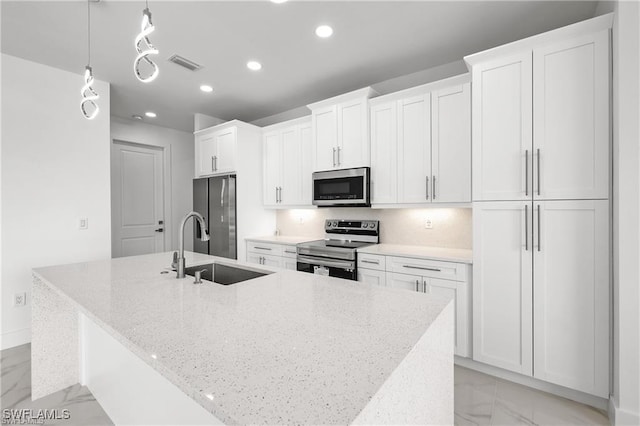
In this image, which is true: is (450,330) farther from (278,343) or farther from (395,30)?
(395,30)

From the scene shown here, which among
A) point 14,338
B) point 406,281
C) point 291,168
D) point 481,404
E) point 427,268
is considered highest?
point 291,168

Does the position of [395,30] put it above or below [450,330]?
above

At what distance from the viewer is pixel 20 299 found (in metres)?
2.86

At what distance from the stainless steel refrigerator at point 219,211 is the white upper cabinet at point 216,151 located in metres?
0.18

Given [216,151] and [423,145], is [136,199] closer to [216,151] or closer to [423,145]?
[216,151]

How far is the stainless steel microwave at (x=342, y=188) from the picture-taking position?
3102 mm

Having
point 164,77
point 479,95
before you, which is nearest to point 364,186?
point 479,95

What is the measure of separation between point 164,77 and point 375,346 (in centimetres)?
354

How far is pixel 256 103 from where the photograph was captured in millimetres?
4062

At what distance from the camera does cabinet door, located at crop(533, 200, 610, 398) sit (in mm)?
1853

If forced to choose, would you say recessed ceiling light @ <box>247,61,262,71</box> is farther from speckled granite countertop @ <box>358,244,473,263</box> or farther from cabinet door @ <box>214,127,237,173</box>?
speckled granite countertop @ <box>358,244,473,263</box>

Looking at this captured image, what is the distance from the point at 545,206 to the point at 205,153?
411 cm
